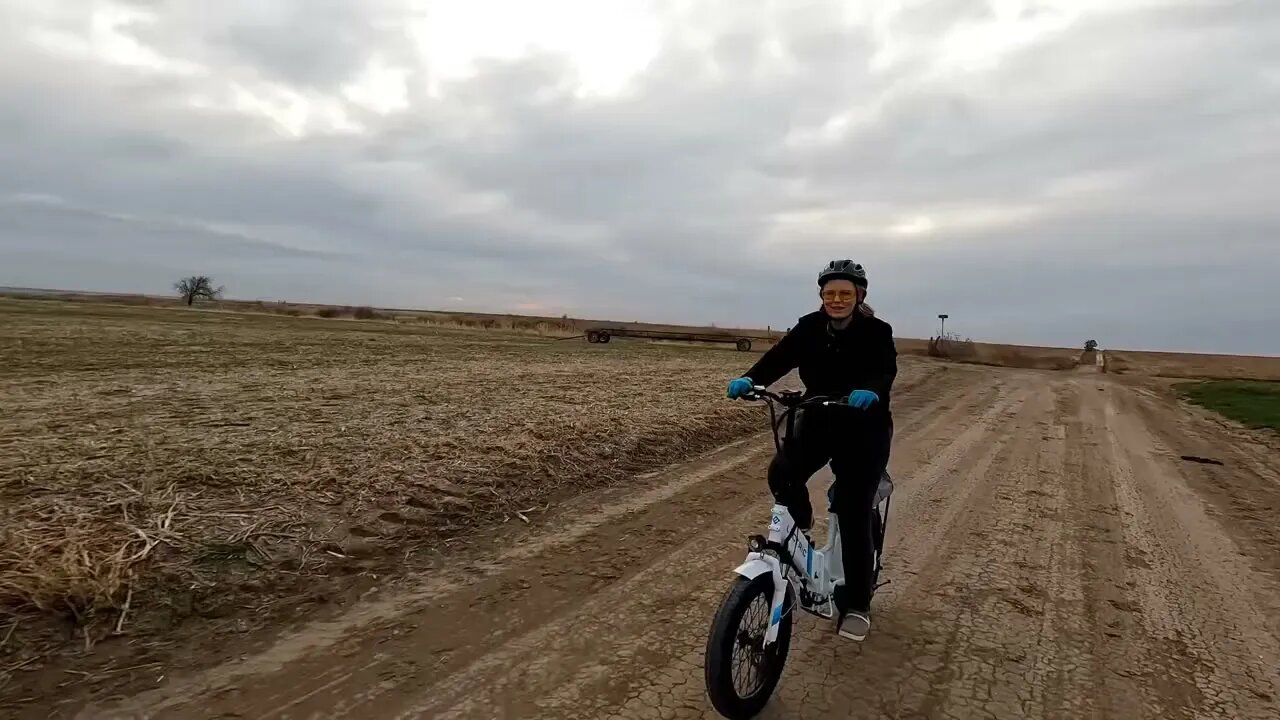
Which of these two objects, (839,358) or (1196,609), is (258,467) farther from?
(1196,609)

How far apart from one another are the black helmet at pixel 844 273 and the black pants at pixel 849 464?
0.71 meters

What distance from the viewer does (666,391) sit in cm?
1398

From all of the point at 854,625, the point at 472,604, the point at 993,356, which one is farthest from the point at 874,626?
the point at 993,356

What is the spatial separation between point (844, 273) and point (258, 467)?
5.49 metres

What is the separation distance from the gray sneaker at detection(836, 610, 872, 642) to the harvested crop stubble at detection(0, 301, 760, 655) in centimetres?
310

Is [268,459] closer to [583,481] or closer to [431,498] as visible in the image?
[431,498]

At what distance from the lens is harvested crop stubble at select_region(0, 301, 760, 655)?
12.5 feet

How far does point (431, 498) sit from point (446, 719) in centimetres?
300

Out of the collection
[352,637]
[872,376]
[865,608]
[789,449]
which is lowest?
[352,637]

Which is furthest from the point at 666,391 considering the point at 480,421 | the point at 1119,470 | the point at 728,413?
the point at 1119,470

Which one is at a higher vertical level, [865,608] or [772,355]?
[772,355]

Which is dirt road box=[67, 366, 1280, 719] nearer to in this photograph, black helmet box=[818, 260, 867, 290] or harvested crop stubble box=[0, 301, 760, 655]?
harvested crop stubble box=[0, 301, 760, 655]

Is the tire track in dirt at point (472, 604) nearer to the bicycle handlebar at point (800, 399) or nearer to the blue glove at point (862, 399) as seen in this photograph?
the bicycle handlebar at point (800, 399)

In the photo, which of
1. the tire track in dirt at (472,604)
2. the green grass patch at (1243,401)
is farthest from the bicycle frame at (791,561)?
the green grass patch at (1243,401)
